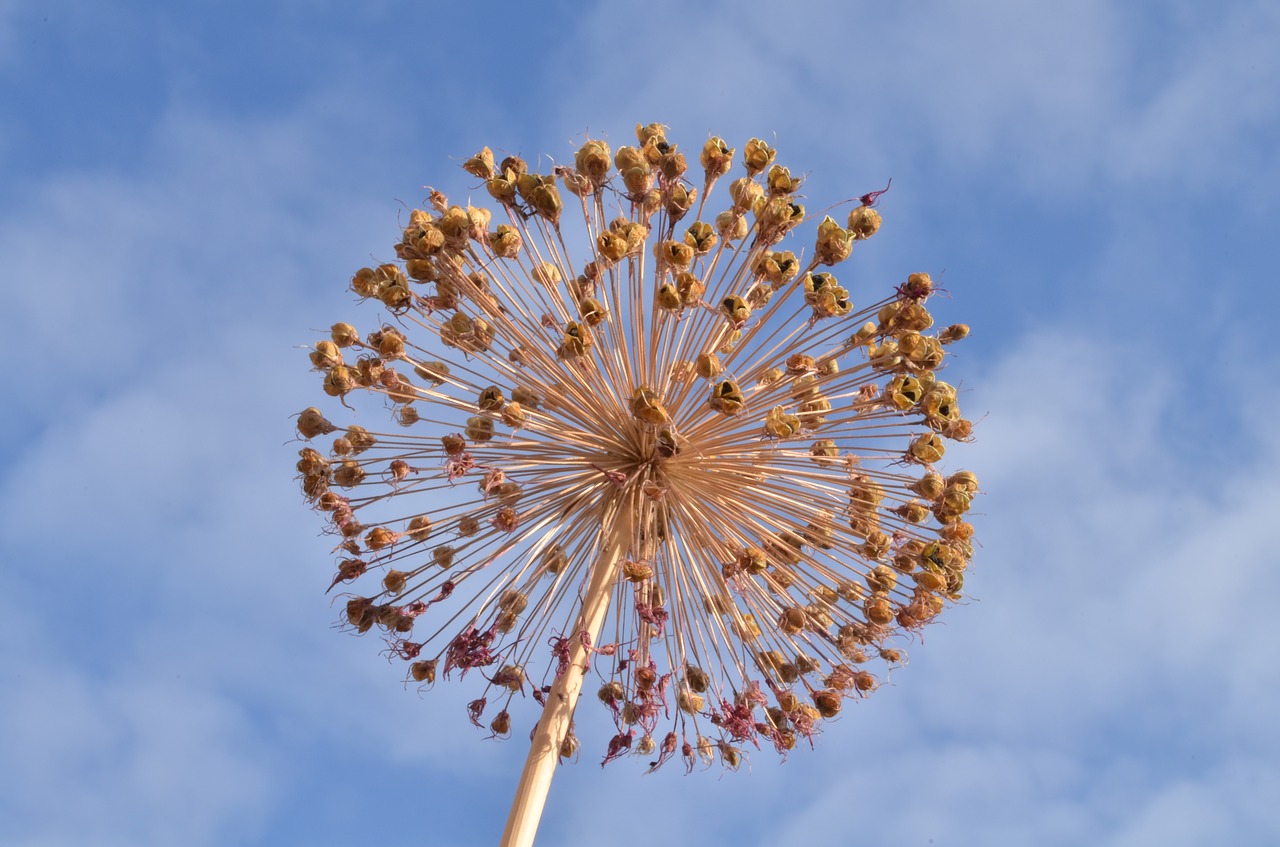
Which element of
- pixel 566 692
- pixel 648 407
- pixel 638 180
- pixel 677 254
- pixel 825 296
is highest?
pixel 638 180

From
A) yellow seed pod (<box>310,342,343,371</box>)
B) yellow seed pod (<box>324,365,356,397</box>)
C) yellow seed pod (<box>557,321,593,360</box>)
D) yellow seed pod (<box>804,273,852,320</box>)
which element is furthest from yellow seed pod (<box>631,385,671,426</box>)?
yellow seed pod (<box>310,342,343,371</box>)

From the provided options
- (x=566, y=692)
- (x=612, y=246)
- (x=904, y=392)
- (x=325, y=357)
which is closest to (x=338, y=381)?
(x=325, y=357)

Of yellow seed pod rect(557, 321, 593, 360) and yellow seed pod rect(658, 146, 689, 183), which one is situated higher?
yellow seed pod rect(658, 146, 689, 183)

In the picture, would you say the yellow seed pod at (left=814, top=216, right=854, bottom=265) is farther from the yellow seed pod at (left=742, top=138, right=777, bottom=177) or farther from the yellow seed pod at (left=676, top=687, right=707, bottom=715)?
the yellow seed pod at (left=676, top=687, right=707, bottom=715)

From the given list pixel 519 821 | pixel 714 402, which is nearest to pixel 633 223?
pixel 714 402

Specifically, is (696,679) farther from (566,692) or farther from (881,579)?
(881,579)

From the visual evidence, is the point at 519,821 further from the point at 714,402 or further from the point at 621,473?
the point at 714,402

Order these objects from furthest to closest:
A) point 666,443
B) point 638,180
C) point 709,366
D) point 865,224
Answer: point 865,224, point 638,180, point 666,443, point 709,366
